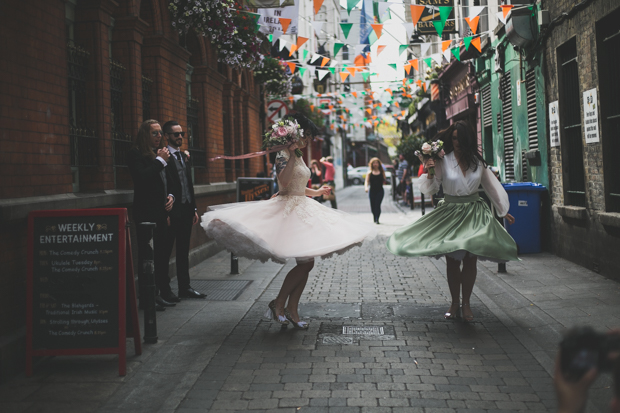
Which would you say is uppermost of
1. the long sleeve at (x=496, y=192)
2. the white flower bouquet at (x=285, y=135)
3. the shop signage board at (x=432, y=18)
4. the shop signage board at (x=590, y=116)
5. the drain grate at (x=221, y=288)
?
the shop signage board at (x=432, y=18)

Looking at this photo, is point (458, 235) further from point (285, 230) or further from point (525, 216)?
point (525, 216)

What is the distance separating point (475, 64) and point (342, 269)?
930 centimetres

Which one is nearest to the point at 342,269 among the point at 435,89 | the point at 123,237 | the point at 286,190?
the point at 286,190

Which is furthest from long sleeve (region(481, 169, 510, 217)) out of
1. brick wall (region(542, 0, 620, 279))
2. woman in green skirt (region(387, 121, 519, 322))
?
brick wall (region(542, 0, 620, 279))

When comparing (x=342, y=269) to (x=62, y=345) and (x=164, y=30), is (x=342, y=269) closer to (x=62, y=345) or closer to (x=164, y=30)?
(x=164, y=30)

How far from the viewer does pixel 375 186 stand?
17766mm

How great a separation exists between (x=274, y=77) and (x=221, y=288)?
34.3 ft

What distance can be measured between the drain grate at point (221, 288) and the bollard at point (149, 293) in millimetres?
2021

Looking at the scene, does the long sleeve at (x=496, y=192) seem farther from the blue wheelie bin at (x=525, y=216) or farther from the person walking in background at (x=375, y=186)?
the person walking in background at (x=375, y=186)

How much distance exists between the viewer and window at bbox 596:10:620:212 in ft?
26.1

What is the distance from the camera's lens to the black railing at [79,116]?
22.2 ft

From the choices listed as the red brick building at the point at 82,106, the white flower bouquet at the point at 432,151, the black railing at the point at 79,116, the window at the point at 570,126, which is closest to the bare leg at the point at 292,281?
A: the white flower bouquet at the point at 432,151

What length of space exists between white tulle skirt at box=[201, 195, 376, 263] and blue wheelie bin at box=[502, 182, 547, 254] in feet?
17.0

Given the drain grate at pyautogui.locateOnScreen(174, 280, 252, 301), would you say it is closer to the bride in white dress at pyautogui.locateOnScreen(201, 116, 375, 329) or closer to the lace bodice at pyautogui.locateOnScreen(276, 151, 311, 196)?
the bride in white dress at pyautogui.locateOnScreen(201, 116, 375, 329)
